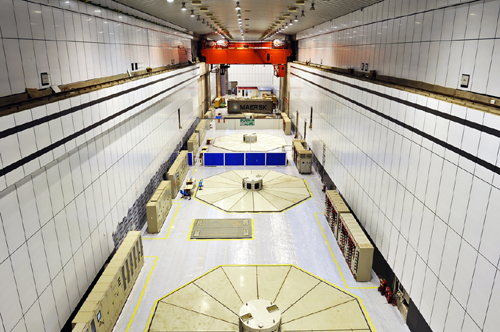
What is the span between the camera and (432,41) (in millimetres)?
9906

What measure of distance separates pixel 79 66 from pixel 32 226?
17.4ft

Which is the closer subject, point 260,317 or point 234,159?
point 260,317

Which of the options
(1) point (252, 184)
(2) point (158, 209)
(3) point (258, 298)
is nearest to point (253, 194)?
(1) point (252, 184)

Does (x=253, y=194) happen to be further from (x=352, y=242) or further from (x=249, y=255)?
(x=352, y=242)

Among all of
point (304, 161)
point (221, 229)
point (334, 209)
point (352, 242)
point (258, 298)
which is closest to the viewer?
point (258, 298)

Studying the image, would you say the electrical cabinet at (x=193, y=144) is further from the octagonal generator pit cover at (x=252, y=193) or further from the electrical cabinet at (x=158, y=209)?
the electrical cabinet at (x=158, y=209)

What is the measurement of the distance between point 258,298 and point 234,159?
16.0m

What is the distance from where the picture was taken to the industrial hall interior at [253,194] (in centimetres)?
764

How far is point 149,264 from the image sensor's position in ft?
48.0

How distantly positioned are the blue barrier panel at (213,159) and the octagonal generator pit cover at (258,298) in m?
13.9

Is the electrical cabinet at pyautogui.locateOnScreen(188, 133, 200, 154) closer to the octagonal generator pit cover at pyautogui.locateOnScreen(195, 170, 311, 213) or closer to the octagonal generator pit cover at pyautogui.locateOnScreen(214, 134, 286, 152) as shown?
the octagonal generator pit cover at pyautogui.locateOnScreen(214, 134, 286, 152)

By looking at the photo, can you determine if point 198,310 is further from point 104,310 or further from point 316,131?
point 316,131

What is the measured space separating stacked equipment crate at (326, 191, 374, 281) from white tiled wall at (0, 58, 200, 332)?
377 inches

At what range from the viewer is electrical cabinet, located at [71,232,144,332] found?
31.1 feet
